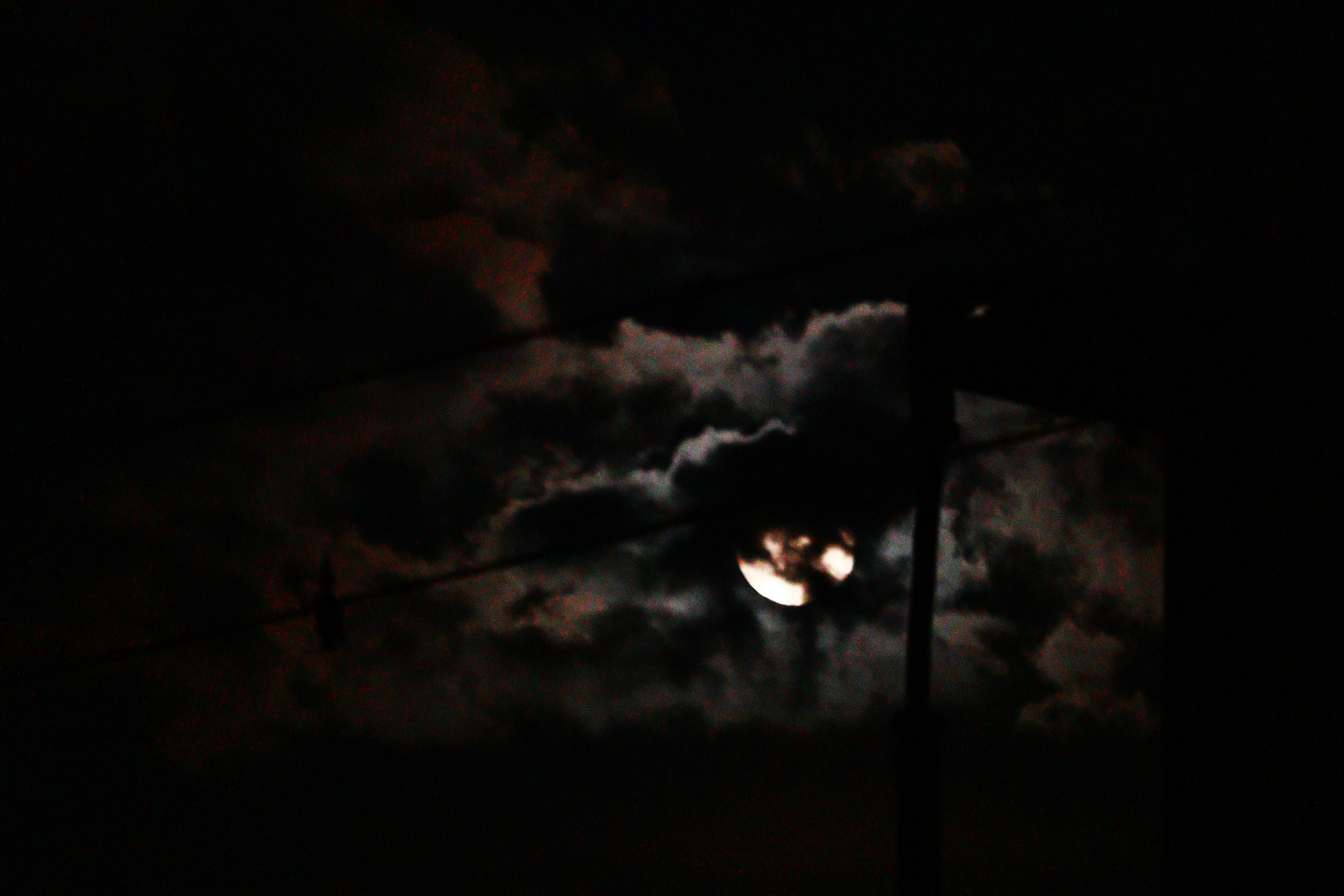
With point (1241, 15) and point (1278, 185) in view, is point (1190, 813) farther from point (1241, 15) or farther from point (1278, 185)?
point (1241, 15)

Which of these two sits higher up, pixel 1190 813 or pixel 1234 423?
pixel 1234 423

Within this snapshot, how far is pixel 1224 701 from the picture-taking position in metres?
7.56

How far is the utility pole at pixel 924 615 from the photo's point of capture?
705 centimetres

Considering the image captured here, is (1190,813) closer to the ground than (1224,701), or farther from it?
closer to the ground

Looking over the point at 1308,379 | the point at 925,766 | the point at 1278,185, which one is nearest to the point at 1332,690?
the point at 1308,379

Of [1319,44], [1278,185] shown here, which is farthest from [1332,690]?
[1319,44]

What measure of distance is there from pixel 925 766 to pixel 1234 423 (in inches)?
105

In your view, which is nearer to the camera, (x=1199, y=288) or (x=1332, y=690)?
(x=1332, y=690)

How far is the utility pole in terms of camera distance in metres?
7.05

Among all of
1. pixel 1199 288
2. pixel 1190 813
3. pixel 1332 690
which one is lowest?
pixel 1190 813

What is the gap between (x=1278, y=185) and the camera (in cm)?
742

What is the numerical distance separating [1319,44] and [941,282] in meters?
2.40

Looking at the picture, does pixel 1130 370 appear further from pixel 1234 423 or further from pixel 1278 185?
pixel 1278 185

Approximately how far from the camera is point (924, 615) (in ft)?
24.3
